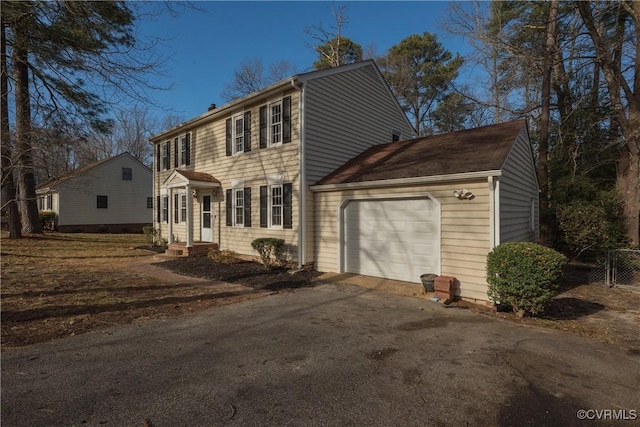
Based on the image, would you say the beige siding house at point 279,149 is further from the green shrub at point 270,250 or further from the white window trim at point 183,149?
the green shrub at point 270,250

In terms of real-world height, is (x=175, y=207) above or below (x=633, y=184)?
below

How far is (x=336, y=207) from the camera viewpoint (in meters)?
9.65

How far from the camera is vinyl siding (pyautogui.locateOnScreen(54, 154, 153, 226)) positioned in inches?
953

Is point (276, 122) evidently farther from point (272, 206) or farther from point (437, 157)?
point (437, 157)

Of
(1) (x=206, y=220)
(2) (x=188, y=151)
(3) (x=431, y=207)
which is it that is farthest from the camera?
(2) (x=188, y=151)

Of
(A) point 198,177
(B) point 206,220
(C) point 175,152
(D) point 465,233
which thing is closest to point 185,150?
(C) point 175,152

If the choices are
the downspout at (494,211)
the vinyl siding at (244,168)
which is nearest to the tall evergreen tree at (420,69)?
the vinyl siding at (244,168)

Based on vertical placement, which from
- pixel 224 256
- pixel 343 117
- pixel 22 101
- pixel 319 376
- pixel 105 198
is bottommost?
pixel 319 376

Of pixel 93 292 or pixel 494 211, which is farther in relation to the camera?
pixel 93 292

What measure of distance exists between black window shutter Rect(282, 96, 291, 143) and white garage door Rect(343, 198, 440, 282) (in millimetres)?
3097

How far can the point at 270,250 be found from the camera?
10336mm

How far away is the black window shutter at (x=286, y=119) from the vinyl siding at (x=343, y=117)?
68cm

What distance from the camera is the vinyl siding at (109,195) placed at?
79.4 ft

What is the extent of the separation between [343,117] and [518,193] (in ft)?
19.4
